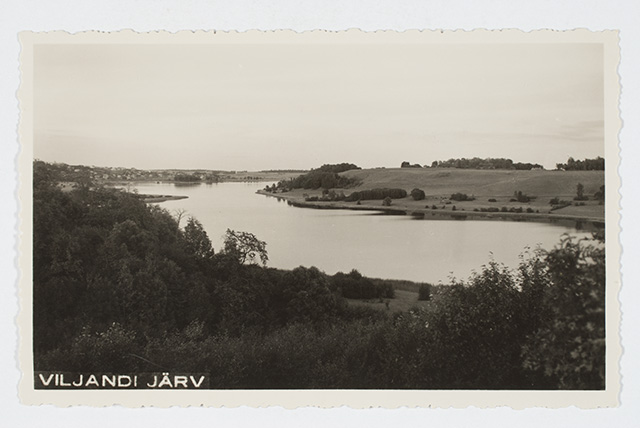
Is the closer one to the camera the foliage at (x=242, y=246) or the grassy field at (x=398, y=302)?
the grassy field at (x=398, y=302)

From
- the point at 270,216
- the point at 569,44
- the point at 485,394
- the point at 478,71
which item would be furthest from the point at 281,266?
the point at 569,44

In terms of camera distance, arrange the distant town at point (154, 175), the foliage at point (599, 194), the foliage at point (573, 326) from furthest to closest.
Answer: the distant town at point (154, 175) < the foliage at point (599, 194) < the foliage at point (573, 326)

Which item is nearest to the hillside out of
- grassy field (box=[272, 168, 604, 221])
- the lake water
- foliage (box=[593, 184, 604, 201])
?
grassy field (box=[272, 168, 604, 221])

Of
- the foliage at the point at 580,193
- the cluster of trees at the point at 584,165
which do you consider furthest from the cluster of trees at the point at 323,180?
the foliage at the point at 580,193

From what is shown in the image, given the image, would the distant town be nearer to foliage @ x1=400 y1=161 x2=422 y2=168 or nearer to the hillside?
the hillside

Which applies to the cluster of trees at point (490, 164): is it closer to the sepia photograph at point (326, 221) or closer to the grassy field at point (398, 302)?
the sepia photograph at point (326, 221)

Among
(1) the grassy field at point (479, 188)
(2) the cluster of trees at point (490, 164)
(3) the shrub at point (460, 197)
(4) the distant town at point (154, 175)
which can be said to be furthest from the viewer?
(3) the shrub at point (460, 197)
